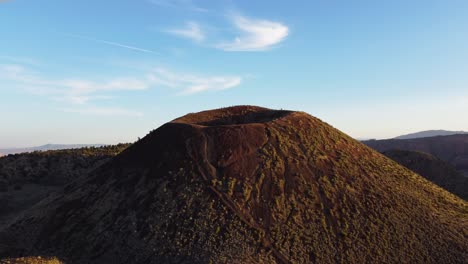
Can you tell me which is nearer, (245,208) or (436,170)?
(245,208)

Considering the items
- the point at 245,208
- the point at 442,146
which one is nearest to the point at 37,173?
the point at 245,208

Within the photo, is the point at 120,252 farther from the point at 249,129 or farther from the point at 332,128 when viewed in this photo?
the point at 332,128

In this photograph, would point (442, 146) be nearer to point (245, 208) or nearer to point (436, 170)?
point (436, 170)

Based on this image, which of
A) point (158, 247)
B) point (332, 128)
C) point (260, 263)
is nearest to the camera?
point (260, 263)

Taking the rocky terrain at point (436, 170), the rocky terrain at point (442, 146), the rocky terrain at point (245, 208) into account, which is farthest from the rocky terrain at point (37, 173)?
the rocky terrain at point (442, 146)

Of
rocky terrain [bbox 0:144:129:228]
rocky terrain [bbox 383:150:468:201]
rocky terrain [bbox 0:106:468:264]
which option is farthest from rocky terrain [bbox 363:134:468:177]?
rocky terrain [bbox 0:144:129:228]

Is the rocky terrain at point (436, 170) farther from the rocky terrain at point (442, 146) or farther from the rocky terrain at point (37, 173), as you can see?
the rocky terrain at point (442, 146)

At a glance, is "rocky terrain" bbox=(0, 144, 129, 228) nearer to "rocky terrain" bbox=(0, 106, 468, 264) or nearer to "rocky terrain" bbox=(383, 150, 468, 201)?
"rocky terrain" bbox=(0, 106, 468, 264)

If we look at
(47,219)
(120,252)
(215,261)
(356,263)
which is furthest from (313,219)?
(47,219)
